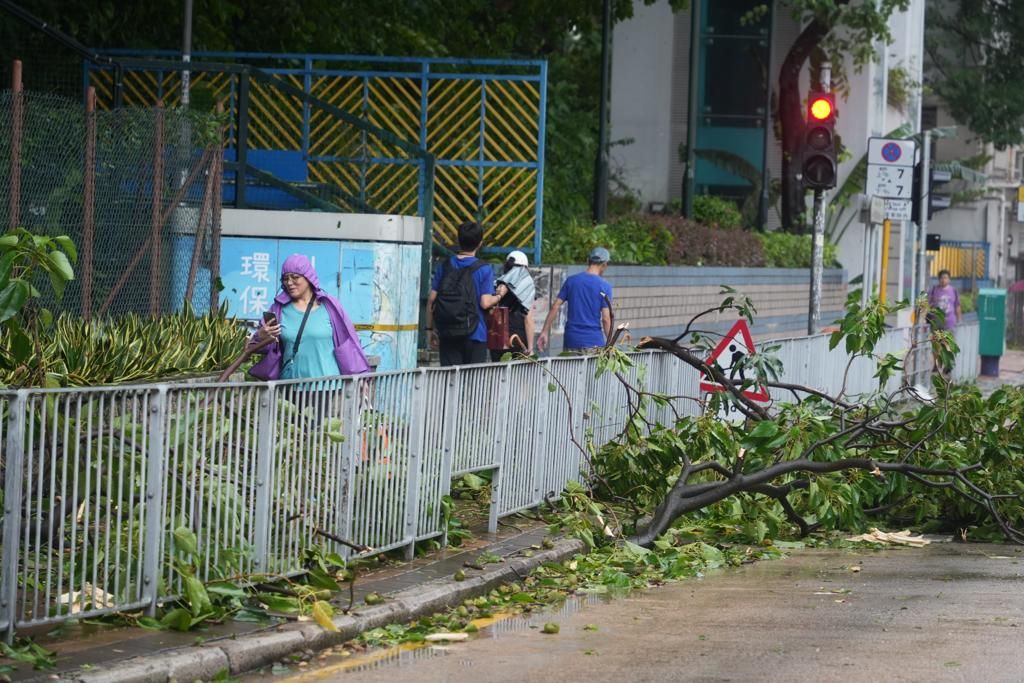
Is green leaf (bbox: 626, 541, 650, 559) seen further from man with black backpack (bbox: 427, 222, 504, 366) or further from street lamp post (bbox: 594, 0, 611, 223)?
street lamp post (bbox: 594, 0, 611, 223)

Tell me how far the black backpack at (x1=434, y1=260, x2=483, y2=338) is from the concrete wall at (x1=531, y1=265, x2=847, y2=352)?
11.5ft

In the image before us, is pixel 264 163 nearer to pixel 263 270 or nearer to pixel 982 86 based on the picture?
pixel 263 270

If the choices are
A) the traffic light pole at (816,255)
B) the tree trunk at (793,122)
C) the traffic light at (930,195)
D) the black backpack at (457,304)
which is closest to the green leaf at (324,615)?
the black backpack at (457,304)

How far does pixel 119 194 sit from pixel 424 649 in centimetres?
678

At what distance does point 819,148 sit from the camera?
17672 mm

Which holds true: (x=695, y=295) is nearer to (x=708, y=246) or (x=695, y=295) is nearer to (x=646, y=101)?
(x=708, y=246)

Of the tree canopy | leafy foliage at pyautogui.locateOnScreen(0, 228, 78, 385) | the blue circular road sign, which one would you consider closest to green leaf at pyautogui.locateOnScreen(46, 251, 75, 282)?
leafy foliage at pyautogui.locateOnScreen(0, 228, 78, 385)

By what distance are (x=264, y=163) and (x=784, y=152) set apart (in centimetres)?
2046

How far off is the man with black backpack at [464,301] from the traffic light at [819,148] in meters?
4.65

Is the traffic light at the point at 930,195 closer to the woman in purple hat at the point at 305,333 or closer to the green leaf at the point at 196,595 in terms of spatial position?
the woman in purple hat at the point at 305,333

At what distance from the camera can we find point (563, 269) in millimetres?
19547

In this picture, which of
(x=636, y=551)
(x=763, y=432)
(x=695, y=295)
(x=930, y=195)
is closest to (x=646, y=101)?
(x=930, y=195)

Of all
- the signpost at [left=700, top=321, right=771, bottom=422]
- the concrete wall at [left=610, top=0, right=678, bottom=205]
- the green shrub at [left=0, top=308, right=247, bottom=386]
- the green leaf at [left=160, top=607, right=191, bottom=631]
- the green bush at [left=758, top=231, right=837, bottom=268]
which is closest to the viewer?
the green leaf at [left=160, top=607, right=191, bottom=631]

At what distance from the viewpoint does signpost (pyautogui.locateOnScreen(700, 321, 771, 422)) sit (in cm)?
1339
